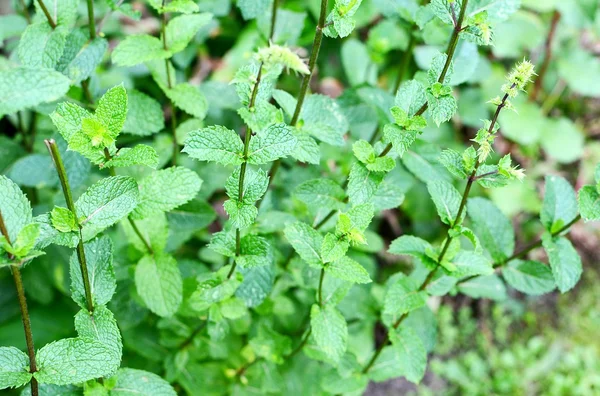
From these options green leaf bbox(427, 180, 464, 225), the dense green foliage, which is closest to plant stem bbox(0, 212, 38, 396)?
the dense green foliage

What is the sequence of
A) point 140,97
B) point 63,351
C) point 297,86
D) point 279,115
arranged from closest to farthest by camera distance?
1. point 63,351
2. point 279,115
3. point 140,97
4. point 297,86

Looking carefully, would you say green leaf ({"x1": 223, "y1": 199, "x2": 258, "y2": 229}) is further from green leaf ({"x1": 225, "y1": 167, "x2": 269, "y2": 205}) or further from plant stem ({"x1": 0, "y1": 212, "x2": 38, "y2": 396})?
→ plant stem ({"x1": 0, "y1": 212, "x2": 38, "y2": 396})

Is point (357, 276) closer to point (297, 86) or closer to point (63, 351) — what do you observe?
point (63, 351)

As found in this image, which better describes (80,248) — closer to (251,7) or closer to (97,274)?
(97,274)

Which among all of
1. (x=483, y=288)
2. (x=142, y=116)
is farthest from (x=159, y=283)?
(x=483, y=288)

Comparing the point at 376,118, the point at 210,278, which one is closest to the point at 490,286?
the point at 376,118
